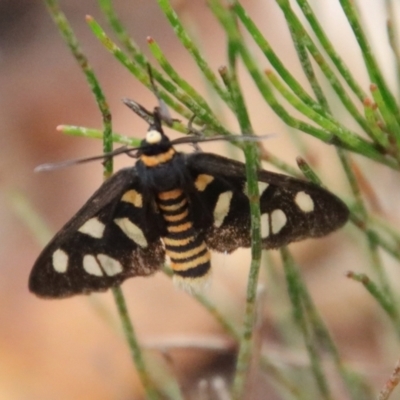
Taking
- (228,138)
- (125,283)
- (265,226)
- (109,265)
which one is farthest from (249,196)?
(125,283)

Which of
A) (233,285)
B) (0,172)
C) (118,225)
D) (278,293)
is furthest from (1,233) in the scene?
(118,225)

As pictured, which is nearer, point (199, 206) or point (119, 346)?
point (199, 206)

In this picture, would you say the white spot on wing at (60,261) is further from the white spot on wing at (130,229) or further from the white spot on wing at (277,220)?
the white spot on wing at (277,220)

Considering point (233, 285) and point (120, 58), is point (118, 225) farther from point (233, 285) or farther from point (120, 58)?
point (233, 285)

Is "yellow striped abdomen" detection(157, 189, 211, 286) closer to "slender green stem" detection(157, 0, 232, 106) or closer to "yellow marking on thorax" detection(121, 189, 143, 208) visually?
"yellow marking on thorax" detection(121, 189, 143, 208)

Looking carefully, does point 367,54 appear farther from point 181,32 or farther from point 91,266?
point 91,266

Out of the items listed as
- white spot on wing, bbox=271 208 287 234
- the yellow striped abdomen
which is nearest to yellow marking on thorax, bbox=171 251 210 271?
the yellow striped abdomen
